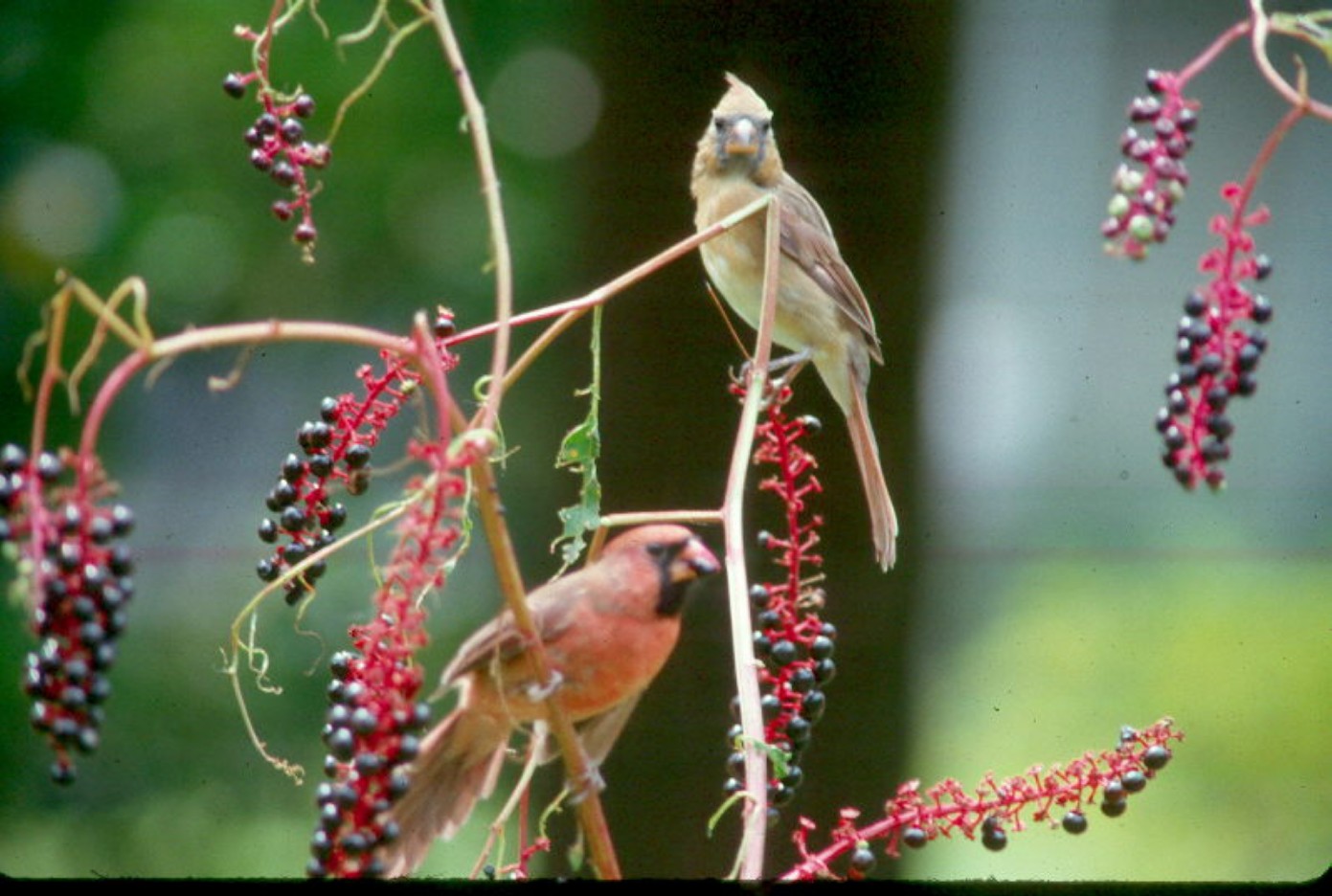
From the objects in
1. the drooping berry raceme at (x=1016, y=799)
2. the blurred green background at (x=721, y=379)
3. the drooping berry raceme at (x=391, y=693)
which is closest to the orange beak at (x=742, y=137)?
the blurred green background at (x=721, y=379)

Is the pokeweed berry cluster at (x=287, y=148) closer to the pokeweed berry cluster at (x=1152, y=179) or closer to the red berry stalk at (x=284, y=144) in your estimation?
the red berry stalk at (x=284, y=144)

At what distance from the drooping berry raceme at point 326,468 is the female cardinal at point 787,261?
0.76m

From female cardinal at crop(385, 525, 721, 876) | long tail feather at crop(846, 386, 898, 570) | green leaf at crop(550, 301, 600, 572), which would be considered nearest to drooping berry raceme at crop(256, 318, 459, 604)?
green leaf at crop(550, 301, 600, 572)

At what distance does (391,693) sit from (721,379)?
5.24ft

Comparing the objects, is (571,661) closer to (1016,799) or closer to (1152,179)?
(1016,799)

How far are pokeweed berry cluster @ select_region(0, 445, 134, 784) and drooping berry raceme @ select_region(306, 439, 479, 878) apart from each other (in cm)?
14

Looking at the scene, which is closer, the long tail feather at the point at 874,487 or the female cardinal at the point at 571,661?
the female cardinal at the point at 571,661

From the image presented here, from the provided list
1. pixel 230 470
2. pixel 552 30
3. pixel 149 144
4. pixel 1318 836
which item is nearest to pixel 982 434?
pixel 1318 836

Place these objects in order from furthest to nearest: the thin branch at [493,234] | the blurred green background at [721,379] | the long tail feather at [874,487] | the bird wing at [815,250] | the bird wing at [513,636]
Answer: the blurred green background at [721,379], the bird wing at [815,250], the long tail feather at [874,487], the bird wing at [513,636], the thin branch at [493,234]

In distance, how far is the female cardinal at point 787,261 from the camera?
1855mm

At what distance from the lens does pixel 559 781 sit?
2.75m

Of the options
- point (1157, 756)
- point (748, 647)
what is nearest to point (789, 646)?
point (748, 647)

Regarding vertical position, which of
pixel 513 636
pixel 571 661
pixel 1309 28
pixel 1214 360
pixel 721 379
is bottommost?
pixel 721 379

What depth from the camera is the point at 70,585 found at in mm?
812
